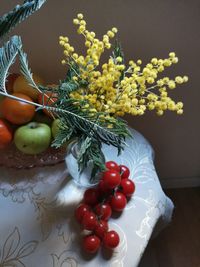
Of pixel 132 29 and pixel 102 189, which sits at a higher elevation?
pixel 132 29

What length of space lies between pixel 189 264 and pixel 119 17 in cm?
107

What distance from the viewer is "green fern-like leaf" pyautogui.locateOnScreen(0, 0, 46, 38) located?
616mm

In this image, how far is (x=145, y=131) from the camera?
55.8 inches

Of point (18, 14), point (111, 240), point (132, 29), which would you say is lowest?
point (111, 240)

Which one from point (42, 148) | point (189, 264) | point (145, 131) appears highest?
point (42, 148)

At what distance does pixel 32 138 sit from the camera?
2.69 feet

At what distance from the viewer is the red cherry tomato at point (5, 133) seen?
0.85 metres

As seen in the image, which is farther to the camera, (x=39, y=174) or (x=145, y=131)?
(x=145, y=131)

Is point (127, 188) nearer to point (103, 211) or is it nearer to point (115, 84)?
point (103, 211)

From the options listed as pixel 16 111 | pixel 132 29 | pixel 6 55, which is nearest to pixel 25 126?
pixel 16 111

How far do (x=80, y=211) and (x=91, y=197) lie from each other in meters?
0.05

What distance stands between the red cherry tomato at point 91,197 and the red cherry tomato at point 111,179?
0.14 feet

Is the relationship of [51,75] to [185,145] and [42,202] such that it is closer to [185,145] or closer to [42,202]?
[42,202]

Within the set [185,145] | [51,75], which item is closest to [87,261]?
[51,75]
